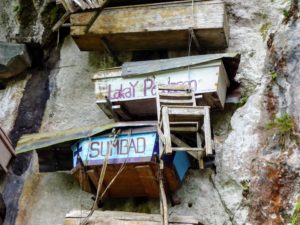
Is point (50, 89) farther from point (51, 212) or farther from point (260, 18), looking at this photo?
point (260, 18)

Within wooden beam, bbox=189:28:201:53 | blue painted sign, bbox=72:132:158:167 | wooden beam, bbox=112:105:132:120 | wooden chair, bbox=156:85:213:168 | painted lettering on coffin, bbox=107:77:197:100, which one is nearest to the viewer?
wooden chair, bbox=156:85:213:168

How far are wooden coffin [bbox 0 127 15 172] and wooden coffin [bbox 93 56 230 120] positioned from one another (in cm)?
117

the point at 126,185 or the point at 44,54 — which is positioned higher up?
the point at 44,54

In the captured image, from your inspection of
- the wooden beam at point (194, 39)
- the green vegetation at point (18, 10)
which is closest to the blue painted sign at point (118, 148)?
the wooden beam at point (194, 39)

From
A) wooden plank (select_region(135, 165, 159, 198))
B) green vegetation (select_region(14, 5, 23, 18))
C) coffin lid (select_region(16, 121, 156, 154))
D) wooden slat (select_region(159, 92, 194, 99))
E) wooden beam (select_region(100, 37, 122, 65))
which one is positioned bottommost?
wooden plank (select_region(135, 165, 159, 198))

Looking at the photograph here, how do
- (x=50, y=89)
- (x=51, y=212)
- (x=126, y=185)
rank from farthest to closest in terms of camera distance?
(x=50, y=89) → (x=51, y=212) → (x=126, y=185)

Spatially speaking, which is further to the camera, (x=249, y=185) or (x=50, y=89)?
(x=50, y=89)

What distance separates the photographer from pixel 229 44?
6469mm

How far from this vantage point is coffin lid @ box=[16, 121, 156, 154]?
18.6 ft

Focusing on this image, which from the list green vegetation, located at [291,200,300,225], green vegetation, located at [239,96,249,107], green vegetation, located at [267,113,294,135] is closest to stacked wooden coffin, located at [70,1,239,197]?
green vegetation, located at [239,96,249,107]

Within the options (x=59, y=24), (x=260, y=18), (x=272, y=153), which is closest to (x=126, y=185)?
(x=272, y=153)

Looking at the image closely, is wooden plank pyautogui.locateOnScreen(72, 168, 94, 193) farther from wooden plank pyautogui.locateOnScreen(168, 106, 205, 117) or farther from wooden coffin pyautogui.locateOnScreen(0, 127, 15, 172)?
wooden plank pyautogui.locateOnScreen(168, 106, 205, 117)

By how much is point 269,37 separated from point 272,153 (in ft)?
4.73

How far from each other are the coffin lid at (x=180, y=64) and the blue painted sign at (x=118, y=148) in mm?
737
